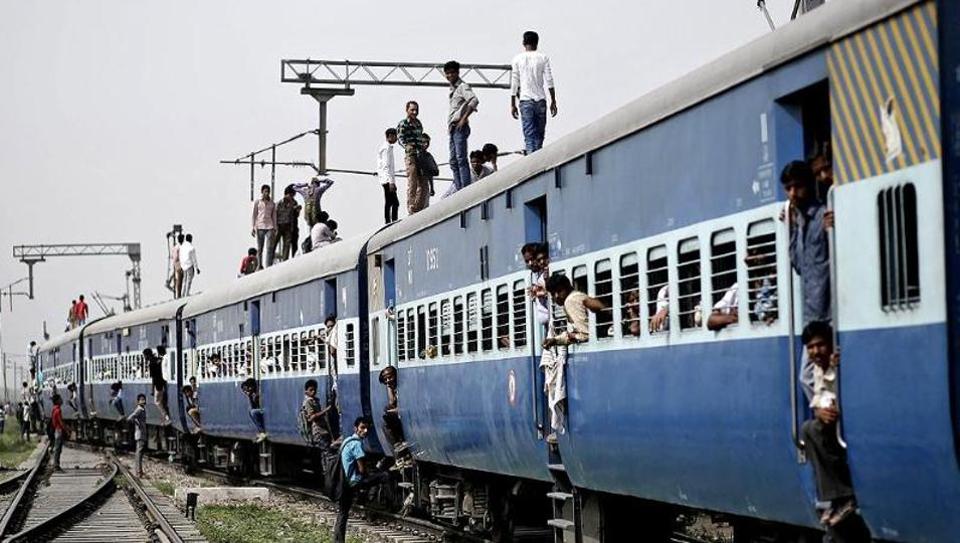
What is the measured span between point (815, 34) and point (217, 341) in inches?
1015

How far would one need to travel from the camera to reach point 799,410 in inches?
358

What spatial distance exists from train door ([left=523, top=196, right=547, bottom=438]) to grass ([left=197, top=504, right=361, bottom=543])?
20.8 feet

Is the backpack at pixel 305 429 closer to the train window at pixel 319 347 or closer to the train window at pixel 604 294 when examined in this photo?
the train window at pixel 319 347

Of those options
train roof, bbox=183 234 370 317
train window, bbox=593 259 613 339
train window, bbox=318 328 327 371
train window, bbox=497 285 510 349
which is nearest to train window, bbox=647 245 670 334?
train window, bbox=593 259 613 339

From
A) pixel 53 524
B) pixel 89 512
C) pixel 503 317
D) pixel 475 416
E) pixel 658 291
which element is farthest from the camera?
pixel 89 512

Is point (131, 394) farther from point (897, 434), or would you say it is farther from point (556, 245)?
point (897, 434)

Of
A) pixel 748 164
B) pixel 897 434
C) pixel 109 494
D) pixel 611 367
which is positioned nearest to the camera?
pixel 897 434

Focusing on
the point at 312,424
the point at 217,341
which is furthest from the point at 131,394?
the point at 312,424

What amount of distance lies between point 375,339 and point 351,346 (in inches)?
55.8

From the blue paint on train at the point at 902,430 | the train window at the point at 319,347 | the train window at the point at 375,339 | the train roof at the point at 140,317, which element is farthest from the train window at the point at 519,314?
the train roof at the point at 140,317

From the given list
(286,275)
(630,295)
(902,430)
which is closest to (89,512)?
(286,275)

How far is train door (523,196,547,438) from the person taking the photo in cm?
1441

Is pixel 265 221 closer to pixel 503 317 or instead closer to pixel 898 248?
pixel 503 317

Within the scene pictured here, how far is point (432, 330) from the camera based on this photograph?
60.6 ft
